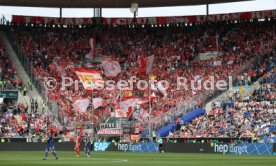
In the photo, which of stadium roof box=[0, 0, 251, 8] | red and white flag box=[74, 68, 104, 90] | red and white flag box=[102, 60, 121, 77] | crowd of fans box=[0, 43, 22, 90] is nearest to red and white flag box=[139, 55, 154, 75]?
red and white flag box=[102, 60, 121, 77]

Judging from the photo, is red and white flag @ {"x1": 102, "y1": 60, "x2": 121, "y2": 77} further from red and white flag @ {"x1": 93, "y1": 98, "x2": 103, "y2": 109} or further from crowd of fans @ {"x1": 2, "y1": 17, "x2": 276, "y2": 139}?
red and white flag @ {"x1": 93, "y1": 98, "x2": 103, "y2": 109}

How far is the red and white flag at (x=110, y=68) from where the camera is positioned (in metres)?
80.2

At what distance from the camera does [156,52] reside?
278 feet

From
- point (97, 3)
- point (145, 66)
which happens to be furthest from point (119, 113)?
point (97, 3)

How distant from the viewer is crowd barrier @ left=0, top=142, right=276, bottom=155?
187 ft

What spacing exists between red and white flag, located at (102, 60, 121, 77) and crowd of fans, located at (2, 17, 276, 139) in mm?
658

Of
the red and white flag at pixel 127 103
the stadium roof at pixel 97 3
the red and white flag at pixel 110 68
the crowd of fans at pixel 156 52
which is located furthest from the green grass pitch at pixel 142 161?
the stadium roof at pixel 97 3

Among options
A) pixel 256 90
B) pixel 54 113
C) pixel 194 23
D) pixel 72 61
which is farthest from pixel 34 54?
pixel 256 90

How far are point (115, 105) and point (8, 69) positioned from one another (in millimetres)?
15701

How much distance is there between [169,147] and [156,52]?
22.6 m

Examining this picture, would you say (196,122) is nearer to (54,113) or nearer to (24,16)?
(54,113)

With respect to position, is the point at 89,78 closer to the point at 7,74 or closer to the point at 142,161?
the point at 7,74

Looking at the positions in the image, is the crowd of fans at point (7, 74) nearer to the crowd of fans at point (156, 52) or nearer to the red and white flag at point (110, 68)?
the crowd of fans at point (156, 52)

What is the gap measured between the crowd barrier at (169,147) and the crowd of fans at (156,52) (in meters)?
4.03
